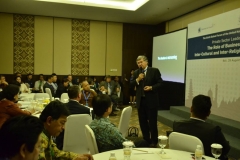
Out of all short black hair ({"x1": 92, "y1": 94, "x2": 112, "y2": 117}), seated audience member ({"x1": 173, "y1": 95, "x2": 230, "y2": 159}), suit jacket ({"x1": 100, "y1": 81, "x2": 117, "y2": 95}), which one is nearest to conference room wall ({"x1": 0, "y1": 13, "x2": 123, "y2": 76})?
suit jacket ({"x1": 100, "y1": 81, "x2": 117, "y2": 95})

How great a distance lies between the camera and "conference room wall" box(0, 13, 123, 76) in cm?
915

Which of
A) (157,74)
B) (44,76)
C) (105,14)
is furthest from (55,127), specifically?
(44,76)

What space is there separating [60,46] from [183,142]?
855cm

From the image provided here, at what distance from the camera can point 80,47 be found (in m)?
9.99

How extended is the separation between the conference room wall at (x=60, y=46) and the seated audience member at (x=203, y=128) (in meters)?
8.20

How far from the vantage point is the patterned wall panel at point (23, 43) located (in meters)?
9.20

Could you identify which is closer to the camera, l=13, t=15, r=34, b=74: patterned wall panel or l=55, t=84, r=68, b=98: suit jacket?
l=55, t=84, r=68, b=98: suit jacket

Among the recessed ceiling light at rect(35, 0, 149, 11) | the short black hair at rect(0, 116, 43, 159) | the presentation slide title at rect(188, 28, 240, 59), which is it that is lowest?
the short black hair at rect(0, 116, 43, 159)

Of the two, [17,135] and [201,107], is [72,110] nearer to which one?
[201,107]

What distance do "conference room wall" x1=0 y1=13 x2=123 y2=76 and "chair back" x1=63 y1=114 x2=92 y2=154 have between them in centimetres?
717

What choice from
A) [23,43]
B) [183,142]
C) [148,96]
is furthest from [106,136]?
[23,43]

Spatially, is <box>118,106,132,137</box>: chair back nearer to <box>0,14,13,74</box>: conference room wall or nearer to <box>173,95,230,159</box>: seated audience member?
<box>173,95,230,159</box>: seated audience member

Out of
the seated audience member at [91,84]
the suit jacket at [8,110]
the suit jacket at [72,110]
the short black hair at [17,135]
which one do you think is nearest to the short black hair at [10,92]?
the suit jacket at [8,110]

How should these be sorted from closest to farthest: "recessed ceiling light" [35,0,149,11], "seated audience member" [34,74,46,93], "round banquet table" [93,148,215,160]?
1. "round banquet table" [93,148,215,160]
2. "recessed ceiling light" [35,0,149,11]
3. "seated audience member" [34,74,46,93]
